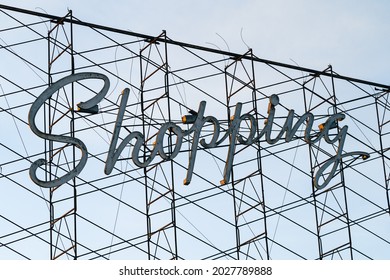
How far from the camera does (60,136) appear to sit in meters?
25.0

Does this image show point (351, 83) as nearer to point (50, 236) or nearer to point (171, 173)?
point (171, 173)

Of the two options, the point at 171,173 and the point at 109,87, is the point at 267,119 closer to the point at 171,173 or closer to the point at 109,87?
the point at 171,173

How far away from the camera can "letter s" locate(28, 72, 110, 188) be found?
24453 millimetres

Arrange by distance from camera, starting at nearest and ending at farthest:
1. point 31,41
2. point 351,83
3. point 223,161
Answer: point 31,41 → point 223,161 → point 351,83

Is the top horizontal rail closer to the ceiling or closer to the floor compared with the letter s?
closer to the ceiling

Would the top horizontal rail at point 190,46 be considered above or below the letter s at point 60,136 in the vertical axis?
above

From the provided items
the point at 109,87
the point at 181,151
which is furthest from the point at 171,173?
the point at 109,87

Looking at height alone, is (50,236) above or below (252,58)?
below

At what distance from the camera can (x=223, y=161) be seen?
2908 cm

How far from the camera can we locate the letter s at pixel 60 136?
24453 millimetres
